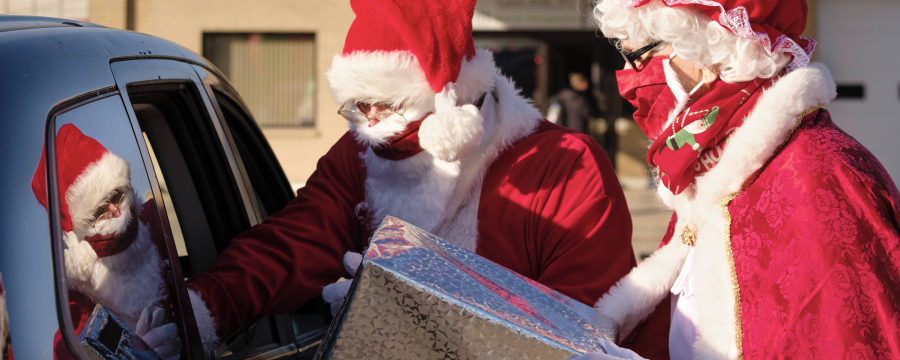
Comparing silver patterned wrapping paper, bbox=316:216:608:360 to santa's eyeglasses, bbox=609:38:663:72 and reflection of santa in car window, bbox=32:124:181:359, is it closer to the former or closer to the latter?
reflection of santa in car window, bbox=32:124:181:359

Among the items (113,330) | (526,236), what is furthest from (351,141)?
(113,330)

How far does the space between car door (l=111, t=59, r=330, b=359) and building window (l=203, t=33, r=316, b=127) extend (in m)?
9.87

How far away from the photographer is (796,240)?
1.31m

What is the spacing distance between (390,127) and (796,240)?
Answer: 120 cm

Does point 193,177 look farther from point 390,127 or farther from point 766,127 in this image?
point 766,127

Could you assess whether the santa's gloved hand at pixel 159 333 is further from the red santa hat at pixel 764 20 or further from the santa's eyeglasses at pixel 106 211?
the red santa hat at pixel 764 20

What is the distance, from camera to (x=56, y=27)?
1295mm

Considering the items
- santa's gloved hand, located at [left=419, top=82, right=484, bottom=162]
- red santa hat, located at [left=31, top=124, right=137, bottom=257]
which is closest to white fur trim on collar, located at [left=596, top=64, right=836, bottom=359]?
santa's gloved hand, located at [left=419, top=82, right=484, bottom=162]

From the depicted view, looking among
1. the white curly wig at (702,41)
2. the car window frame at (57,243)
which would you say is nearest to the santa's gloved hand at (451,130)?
the white curly wig at (702,41)

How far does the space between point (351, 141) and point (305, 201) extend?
0.33m

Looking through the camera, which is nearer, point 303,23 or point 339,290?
point 339,290

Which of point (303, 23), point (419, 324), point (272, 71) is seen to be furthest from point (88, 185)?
point (272, 71)

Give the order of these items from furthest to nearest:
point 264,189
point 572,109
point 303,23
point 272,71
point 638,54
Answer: point 272,71 → point 303,23 → point 572,109 → point 264,189 → point 638,54

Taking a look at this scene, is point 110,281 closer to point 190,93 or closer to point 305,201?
point 190,93
